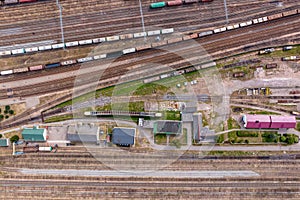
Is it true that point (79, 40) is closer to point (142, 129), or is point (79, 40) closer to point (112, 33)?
point (112, 33)

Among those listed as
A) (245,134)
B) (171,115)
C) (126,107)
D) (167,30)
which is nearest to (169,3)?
(167,30)

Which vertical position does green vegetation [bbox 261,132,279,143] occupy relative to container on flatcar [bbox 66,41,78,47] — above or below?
below

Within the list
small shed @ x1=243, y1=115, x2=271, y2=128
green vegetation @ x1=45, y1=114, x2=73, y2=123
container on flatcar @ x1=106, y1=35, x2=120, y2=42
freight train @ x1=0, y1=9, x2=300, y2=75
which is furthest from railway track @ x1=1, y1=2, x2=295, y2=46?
small shed @ x1=243, y1=115, x2=271, y2=128

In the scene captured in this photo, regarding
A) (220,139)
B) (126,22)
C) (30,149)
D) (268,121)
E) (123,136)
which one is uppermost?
(126,22)

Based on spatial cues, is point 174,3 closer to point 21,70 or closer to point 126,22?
point 126,22

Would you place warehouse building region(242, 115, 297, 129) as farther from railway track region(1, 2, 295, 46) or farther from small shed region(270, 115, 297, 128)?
railway track region(1, 2, 295, 46)

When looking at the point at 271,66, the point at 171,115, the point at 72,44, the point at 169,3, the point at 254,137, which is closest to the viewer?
the point at 254,137
